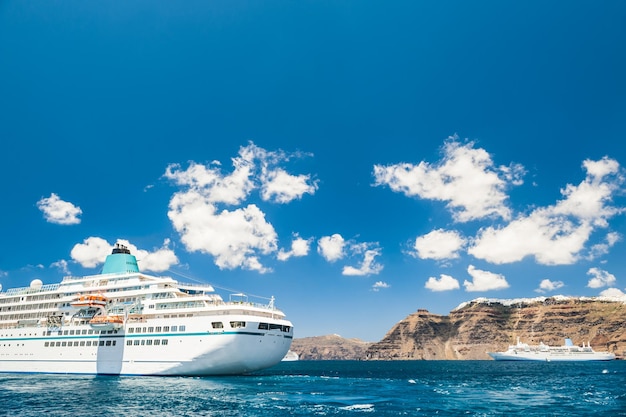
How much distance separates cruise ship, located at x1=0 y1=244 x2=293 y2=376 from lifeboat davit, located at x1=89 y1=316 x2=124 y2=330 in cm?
14

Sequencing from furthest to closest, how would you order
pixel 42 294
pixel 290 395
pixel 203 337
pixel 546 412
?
pixel 42 294, pixel 203 337, pixel 290 395, pixel 546 412

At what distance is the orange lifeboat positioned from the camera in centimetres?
6881

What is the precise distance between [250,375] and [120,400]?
26.6 meters

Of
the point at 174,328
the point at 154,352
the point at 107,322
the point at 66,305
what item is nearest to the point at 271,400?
the point at 174,328

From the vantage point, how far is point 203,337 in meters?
57.6

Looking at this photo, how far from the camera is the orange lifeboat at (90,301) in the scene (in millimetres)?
68812

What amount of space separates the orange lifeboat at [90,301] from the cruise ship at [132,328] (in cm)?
14

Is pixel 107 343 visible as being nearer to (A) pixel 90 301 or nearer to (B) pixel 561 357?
(A) pixel 90 301

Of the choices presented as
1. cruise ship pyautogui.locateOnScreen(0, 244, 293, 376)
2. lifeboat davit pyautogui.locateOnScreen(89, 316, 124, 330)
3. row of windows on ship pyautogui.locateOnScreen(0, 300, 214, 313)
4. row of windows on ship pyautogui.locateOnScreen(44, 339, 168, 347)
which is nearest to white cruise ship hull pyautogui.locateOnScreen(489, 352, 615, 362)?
cruise ship pyautogui.locateOnScreen(0, 244, 293, 376)

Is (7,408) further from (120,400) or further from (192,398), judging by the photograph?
(192,398)

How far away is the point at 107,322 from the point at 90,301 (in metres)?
6.37

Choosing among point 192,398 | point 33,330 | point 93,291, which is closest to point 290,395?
point 192,398

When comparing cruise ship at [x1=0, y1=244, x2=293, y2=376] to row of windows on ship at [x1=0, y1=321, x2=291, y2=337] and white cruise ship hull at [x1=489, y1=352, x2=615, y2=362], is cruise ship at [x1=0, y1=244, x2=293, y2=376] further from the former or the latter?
white cruise ship hull at [x1=489, y1=352, x2=615, y2=362]

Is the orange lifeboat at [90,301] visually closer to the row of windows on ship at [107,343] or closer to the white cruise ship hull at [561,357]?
the row of windows on ship at [107,343]
